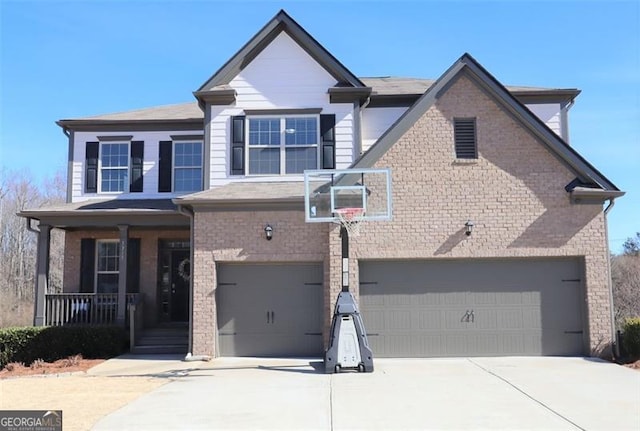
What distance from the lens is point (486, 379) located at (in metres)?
10.9

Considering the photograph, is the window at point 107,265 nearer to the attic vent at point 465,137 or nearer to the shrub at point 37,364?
the shrub at point 37,364

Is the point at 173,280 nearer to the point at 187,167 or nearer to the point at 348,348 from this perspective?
the point at 187,167

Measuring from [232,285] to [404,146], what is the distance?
5.38 meters

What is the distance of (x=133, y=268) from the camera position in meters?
18.1

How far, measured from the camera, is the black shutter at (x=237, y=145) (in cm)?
1584

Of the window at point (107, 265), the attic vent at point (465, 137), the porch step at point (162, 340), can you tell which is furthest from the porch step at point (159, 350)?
the attic vent at point (465, 137)

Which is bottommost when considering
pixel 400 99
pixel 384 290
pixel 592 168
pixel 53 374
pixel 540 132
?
pixel 53 374

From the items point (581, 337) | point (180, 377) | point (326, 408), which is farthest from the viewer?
point (581, 337)

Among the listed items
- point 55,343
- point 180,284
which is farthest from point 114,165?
point 55,343

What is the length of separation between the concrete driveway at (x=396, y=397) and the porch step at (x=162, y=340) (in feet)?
8.33

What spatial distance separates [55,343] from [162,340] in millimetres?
2695

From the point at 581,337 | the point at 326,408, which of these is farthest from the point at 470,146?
the point at 326,408

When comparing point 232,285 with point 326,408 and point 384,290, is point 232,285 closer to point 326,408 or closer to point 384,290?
point 384,290

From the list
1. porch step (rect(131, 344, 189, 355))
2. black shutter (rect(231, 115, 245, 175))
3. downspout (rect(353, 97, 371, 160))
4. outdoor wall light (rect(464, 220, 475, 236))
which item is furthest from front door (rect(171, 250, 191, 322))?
outdoor wall light (rect(464, 220, 475, 236))
